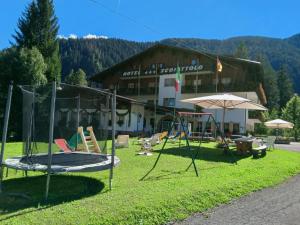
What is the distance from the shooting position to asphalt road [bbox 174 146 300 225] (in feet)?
19.5

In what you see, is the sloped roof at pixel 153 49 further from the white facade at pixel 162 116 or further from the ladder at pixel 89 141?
the ladder at pixel 89 141

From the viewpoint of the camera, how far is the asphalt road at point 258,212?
5.95 m

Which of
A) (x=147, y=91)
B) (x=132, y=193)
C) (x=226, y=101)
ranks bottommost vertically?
(x=132, y=193)

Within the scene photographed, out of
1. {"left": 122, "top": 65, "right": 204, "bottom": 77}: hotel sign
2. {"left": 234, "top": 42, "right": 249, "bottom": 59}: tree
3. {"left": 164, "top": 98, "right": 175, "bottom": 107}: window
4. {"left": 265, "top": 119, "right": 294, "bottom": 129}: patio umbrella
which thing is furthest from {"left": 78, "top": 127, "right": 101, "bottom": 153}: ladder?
{"left": 234, "top": 42, "right": 249, "bottom": 59}: tree

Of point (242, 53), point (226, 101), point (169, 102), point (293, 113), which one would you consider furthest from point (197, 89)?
point (242, 53)

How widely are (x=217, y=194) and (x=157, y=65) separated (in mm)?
38388

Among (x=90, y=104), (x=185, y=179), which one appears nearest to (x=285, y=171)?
(x=185, y=179)

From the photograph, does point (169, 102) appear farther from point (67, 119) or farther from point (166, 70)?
point (67, 119)

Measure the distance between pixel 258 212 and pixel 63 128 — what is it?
634cm

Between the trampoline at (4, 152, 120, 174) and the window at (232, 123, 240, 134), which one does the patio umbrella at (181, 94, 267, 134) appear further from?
the window at (232, 123, 240, 134)

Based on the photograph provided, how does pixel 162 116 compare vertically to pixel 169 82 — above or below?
below

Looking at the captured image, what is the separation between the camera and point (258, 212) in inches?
257

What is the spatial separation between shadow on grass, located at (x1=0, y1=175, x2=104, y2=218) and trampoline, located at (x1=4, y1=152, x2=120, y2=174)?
1.58 ft

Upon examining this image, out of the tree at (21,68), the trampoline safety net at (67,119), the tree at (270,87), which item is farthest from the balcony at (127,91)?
the tree at (270,87)
